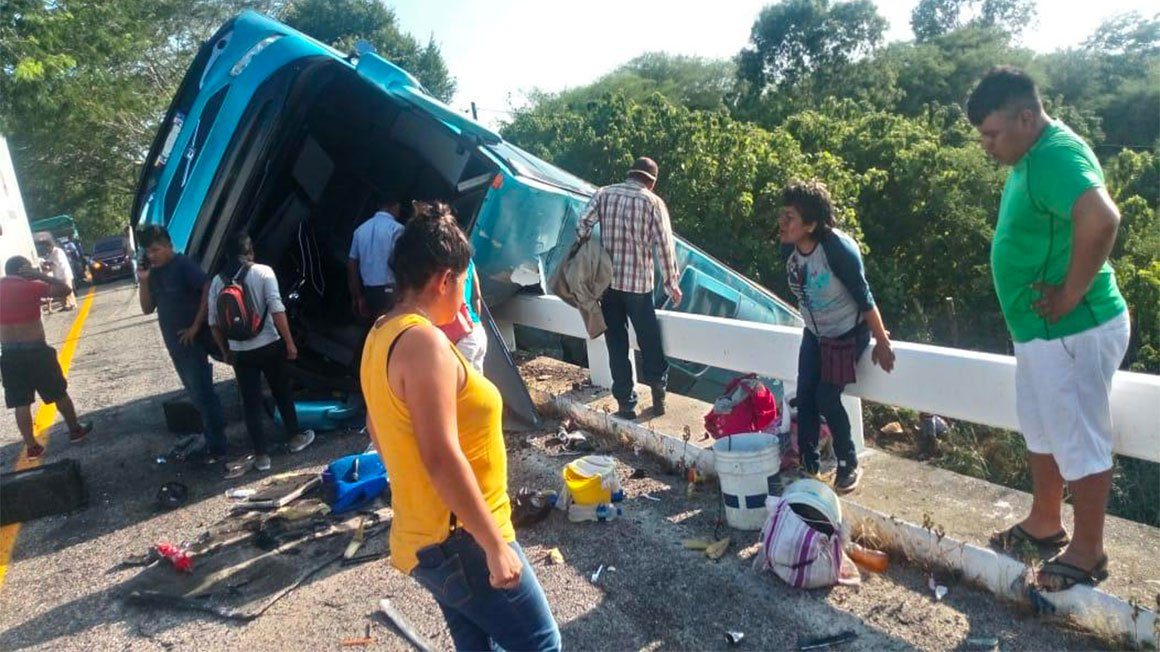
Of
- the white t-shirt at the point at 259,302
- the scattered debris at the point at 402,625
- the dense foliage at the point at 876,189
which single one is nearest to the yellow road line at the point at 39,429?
the white t-shirt at the point at 259,302

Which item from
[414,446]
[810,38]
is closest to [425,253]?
[414,446]

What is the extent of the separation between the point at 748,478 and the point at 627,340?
191 centimetres

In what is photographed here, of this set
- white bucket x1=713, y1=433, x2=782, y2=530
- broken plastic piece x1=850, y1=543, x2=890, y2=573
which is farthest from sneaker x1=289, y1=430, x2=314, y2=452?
broken plastic piece x1=850, y1=543, x2=890, y2=573

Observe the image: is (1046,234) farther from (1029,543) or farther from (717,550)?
(717,550)

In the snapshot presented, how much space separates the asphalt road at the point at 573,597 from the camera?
3.38 m

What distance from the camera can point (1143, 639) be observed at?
2.97 m

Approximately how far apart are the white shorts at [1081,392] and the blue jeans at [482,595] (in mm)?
2107

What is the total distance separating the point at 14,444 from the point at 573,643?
21.8ft

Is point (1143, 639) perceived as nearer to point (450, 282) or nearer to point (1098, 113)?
point (450, 282)

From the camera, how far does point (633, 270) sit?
5.80 metres

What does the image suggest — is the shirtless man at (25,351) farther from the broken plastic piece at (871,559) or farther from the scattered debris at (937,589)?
the scattered debris at (937,589)

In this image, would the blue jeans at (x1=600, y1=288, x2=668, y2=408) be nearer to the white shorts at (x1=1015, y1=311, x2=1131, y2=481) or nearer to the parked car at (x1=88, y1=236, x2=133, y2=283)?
the white shorts at (x1=1015, y1=311, x2=1131, y2=481)

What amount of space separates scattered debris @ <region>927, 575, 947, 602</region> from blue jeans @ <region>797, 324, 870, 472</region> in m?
0.89

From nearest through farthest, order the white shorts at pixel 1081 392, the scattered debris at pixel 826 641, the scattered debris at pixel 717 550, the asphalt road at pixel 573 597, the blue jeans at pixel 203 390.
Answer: the white shorts at pixel 1081 392, the scattered debris at pixel 826 641, the asphalt road at pixel 573 597, the scattered debris at pixel 717 550, the blue jeans at pixel 203 390
